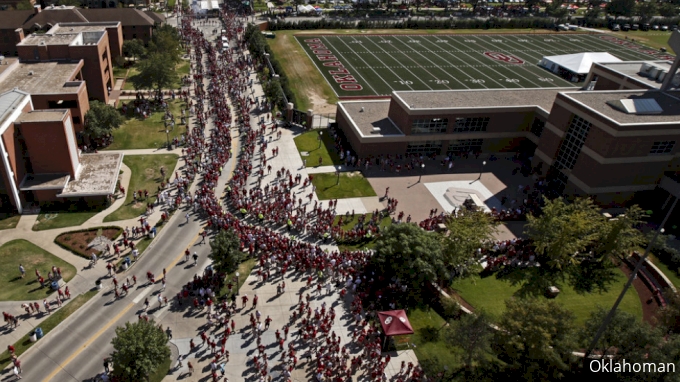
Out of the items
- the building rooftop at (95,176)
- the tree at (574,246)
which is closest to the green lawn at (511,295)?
the tree at (574,246)

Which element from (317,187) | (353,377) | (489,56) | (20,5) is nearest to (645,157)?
(317,187)

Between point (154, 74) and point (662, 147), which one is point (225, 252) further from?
point (662, 147)

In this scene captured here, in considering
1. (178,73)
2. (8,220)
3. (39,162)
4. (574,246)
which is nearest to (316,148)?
(39,162)

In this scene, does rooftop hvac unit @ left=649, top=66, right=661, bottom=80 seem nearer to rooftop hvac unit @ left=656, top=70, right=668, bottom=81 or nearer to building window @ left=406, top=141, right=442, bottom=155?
rooftop hvac unit @ left=656, top=70, right=668, bottom=81

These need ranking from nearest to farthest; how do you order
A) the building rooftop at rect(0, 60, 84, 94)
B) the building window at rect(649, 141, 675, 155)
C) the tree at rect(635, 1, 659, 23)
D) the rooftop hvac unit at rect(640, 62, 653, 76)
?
the building window at rect(649, 141, 675, 155) → the building rooftop at rect(0, 60, 84, 94) → the rooftop hvac unit at rect(640, 62, 653, 76) → the tree at rect(635, 1, 659, 23)

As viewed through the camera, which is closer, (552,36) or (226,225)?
(226,225)

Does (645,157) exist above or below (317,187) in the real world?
above

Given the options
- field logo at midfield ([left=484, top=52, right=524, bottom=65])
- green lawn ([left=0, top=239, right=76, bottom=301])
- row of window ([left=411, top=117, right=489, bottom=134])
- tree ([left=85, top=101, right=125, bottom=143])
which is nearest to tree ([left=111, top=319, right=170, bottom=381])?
green lawn ([left=0, top=239, right=76, bottom=301])

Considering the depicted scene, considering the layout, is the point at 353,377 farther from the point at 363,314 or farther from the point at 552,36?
the point at 552,36

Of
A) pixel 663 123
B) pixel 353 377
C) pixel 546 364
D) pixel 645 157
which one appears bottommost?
pixel 353 377
